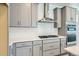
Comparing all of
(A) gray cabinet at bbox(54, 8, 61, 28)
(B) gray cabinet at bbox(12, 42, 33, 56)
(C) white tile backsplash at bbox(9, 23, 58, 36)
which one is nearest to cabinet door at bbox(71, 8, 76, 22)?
(A) gray cabinet at bbox(54, 8, 61, 28)

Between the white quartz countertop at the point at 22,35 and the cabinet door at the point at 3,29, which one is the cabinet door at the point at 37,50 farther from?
the cabinet door at the point at 3,29

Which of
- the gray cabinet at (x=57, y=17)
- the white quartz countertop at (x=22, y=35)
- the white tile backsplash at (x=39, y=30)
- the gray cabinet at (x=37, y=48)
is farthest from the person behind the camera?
the gray cabinet at (x=57, y=17)

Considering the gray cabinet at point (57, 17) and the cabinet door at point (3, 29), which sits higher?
the gray cabinet at point (57, 17)

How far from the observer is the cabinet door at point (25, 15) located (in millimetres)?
2811

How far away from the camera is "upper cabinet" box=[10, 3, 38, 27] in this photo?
2.68m

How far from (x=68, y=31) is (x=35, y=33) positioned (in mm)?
1156

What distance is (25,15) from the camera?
2863mm

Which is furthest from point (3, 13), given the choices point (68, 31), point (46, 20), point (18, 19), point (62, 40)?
point (68, 31)

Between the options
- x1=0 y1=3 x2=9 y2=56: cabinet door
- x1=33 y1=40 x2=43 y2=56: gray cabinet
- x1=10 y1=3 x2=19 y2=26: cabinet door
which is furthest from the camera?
x1=33 y1=40 x2=43 y2=56: gray cabinet

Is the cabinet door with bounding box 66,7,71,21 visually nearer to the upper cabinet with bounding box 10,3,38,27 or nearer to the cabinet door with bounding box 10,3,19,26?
the upper cabinet with bounding box 10,3,38,27

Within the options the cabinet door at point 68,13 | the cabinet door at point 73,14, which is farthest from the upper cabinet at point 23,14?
the cabinet door at point 73,14

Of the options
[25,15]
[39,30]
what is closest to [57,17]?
[39,30]

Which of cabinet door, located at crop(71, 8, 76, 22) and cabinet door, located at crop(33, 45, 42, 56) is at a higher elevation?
cabinet door, located at crop(71, 8, 76, 22)

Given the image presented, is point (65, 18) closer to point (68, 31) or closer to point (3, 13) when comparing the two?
point (68, 31)
